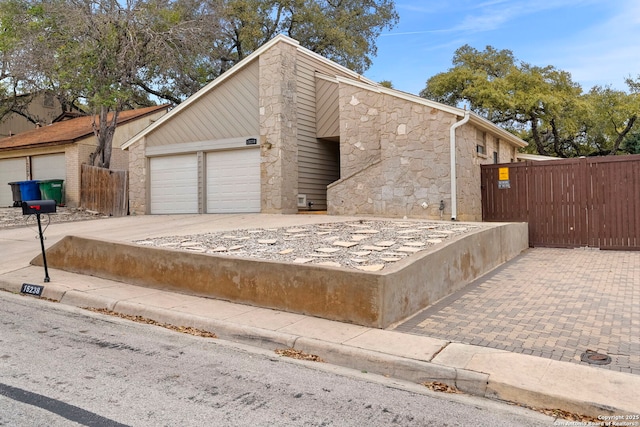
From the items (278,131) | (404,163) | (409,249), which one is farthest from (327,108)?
(409,249)

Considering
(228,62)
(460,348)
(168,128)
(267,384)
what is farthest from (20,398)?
(228,62)

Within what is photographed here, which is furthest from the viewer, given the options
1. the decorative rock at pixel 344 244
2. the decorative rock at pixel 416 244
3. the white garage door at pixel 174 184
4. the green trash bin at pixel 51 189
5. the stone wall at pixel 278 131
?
the green trash bin at pixel 51 189

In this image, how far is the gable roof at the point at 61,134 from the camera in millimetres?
19969

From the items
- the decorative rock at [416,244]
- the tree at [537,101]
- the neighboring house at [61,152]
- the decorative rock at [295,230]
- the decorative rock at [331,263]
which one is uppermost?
the tree at [537,101]

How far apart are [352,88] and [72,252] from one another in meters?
8.88

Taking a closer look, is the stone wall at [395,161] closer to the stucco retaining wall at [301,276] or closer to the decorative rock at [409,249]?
the stucco retaining wall at [301,276]

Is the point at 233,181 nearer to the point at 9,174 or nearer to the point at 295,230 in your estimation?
the point at 295,230

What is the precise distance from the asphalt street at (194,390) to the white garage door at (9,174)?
20.1 meters

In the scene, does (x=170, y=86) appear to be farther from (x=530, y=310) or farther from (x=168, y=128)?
(x=530, y=310)

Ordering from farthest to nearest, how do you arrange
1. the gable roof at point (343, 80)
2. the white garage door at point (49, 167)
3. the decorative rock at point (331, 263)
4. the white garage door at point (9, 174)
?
the white garage door at point (9, 174), the white garage door at point (49, 167), the gable roof at point (343, 80), the decorative rock at point (331, 263)

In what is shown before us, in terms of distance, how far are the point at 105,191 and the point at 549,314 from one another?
1658 centimetres

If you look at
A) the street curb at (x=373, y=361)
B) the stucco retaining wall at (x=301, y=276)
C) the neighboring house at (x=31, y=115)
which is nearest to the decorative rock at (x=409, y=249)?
the stucco retaining wall at (x=301, y=276)

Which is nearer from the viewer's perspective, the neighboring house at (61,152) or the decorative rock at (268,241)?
the decorative rock at (268,241)

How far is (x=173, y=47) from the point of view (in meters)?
17.8
